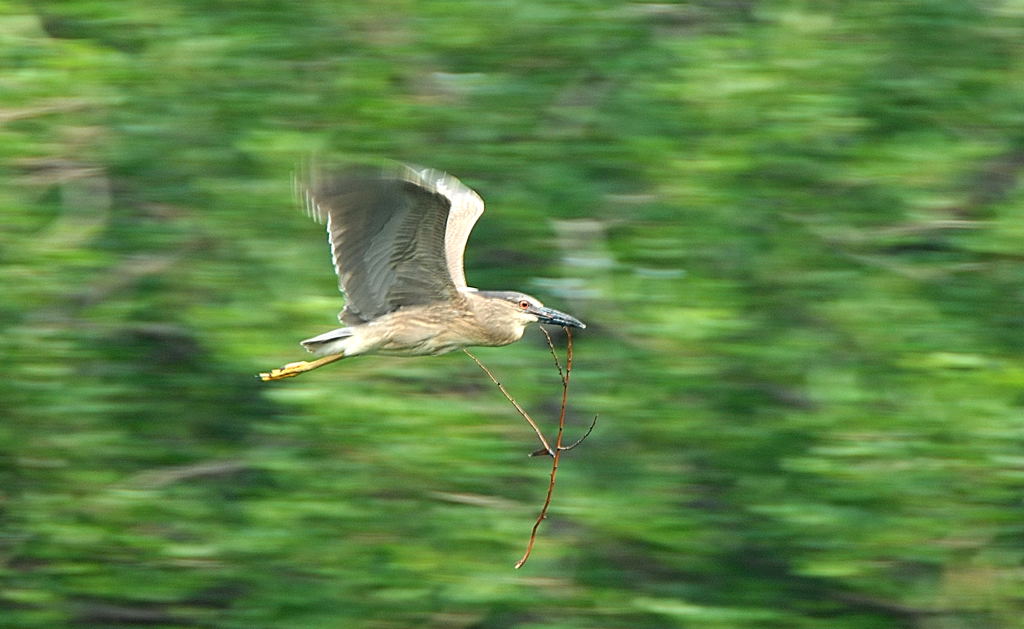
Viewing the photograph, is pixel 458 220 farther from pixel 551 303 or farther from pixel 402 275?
pixel 551 303

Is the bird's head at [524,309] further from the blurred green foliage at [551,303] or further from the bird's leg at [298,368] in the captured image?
the bird's leg at [298,368]

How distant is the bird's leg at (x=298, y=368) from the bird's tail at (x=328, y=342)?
0.10 metres

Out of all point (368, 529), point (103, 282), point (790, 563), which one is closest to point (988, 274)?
point (790, 563)

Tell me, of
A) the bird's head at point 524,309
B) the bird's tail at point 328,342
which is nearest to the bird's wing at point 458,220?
the bird's head at point 524,309

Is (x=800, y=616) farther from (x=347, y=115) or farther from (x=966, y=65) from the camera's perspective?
(x=347, y=115)

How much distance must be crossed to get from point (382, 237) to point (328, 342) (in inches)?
16.4

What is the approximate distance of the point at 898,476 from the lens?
19.5 feet

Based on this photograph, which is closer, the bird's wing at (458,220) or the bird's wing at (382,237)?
the bird's wing at (382,237)

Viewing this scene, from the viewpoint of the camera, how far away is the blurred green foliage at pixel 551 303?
6.06 meters

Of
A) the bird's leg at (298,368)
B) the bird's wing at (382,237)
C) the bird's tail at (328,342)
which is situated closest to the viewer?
the bird's wing at (382,237)

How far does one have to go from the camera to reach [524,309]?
6.15 m

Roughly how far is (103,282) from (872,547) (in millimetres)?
3086

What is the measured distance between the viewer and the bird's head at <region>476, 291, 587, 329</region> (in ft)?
20.1

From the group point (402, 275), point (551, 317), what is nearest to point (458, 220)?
point (402, 275)
